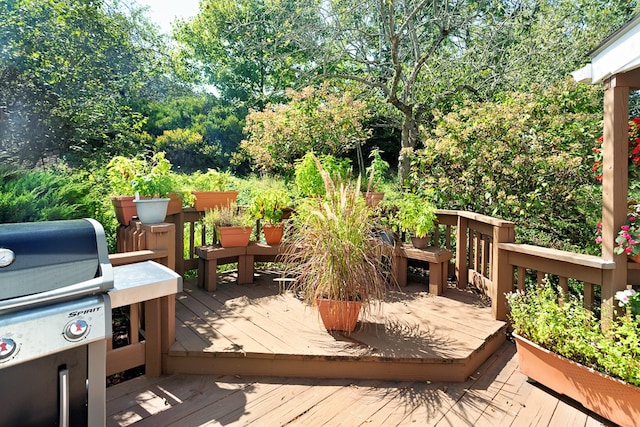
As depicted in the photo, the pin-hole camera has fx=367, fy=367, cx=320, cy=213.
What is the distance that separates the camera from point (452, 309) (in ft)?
10.3

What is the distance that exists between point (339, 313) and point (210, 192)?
6.73 ft

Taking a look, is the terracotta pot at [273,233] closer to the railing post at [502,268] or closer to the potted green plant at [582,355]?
the railing post at [502,268]

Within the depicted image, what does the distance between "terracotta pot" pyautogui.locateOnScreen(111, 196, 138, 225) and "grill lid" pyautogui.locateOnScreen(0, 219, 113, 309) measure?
1575mm

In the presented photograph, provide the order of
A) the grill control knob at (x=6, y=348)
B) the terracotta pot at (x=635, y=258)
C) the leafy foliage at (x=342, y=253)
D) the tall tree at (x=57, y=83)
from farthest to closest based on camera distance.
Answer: the tall tree at (x=57, y=83) → the leafy foliage at (x=342, y=253) → the terracotta pot at (x=635, y=258) → the grill control knob at (x=6, y=348)

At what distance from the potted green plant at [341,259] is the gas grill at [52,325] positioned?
123cm

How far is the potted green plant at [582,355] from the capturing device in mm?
1832

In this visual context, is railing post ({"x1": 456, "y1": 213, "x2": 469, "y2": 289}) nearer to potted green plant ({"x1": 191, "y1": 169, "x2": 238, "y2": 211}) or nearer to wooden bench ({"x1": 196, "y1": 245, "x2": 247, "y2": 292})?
wooden bench ({"x1": 196, "y1": 245, "x2": 247, "y2": 292})

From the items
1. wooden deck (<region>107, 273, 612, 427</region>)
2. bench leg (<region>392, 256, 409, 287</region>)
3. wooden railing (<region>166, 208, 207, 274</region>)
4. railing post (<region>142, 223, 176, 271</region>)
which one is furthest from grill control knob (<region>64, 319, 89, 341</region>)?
bench leg (<region>392, 256, 409, 287</region>)

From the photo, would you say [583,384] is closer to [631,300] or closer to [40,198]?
[631,300]

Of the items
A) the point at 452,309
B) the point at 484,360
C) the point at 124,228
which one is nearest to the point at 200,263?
the point at 124,228

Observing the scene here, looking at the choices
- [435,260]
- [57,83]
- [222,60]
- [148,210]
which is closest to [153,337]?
[148,210]

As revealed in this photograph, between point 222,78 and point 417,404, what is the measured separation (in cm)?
1518

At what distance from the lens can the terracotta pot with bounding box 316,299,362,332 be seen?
248 cm

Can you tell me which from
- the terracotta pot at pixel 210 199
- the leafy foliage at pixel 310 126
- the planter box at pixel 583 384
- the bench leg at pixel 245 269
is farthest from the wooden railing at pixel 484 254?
the leafy foliage at pixel 310 126
